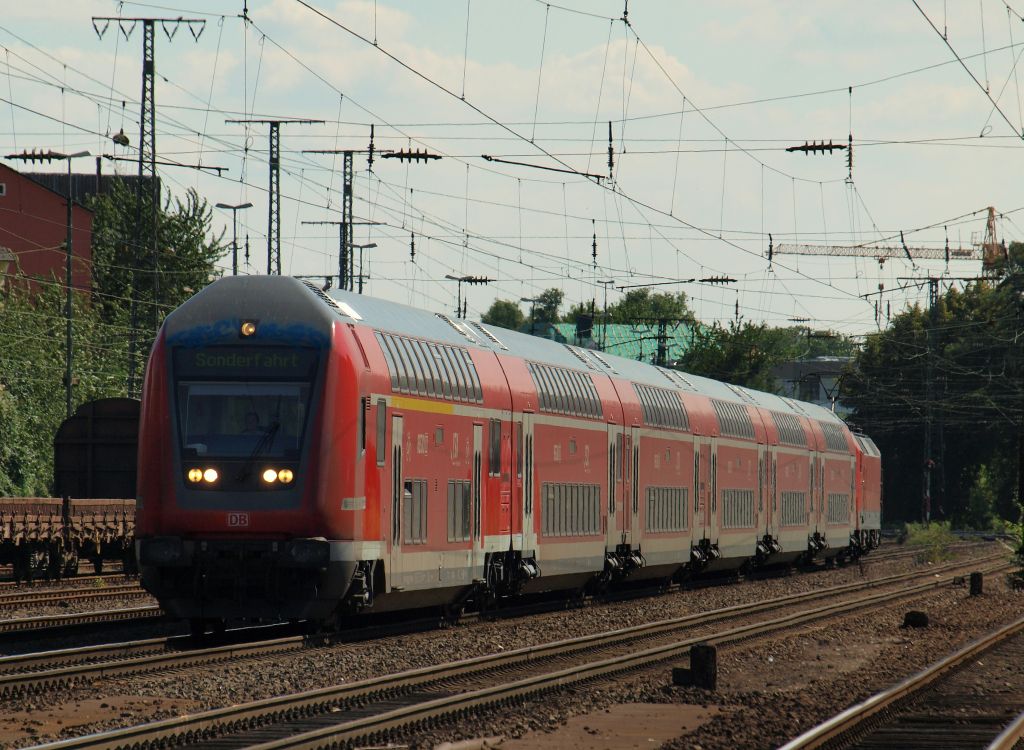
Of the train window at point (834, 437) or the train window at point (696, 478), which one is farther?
the train window at point (834, 437)

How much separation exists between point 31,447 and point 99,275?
103 feet

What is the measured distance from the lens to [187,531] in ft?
60.7

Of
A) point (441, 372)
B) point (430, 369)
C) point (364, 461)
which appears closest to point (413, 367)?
point (430, 369)

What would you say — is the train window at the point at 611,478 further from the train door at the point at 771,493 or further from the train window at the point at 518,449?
the train door at the point at 771,493

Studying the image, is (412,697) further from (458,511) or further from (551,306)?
(551,306)

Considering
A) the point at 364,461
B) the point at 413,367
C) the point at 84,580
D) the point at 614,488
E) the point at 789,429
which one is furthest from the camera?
the point at 789,429

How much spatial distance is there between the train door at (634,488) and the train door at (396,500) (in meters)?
10.8

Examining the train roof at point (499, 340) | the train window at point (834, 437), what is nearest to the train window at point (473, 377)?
the train roof at point (499, 340)

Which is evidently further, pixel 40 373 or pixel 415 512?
pixel 40 373

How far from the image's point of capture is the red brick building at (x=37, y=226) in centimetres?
7794

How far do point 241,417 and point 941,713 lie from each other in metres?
8.19

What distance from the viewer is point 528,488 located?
2511 centimetres

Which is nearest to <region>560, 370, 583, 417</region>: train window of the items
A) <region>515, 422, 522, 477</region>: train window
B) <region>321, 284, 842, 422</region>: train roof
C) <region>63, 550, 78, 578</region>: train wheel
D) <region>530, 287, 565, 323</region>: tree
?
<region>321, 284, 842, 422</region>: train roof

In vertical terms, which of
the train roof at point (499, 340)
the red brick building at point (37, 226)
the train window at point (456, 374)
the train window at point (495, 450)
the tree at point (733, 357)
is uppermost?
the red brick building at point (37, 226)
